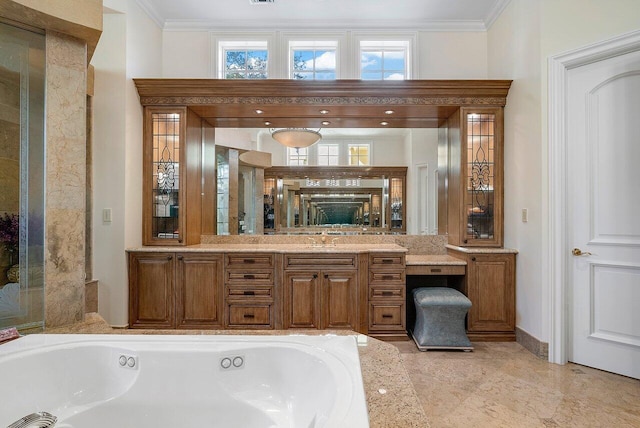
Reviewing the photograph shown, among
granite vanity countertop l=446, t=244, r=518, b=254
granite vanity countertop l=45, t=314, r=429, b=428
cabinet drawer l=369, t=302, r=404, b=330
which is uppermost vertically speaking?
granite vanity countertop l=446, t=244, r=518, b=254

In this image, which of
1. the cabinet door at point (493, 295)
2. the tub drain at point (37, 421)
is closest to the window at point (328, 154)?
the cabinet door at point (493, 295)

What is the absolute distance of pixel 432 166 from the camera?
342 centimetres

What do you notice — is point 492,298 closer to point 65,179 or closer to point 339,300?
point 339,300

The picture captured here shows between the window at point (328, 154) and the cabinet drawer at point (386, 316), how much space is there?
1658mm

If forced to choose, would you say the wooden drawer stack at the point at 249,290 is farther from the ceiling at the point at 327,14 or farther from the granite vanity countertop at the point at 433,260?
the ceiling at the point at 327,14

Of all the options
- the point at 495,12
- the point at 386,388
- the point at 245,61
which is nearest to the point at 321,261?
the point at 386,388

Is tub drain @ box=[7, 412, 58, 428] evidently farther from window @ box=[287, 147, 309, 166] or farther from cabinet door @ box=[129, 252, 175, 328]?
window @ box=[287, 147, 309, 166]

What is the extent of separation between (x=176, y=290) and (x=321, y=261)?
4.61 feet

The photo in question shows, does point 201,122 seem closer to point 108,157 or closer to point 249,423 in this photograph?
point 108,157

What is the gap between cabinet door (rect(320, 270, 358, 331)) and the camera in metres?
2.78

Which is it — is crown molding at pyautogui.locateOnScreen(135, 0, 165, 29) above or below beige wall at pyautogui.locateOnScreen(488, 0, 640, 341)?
above

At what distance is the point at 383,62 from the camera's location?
3338 mm

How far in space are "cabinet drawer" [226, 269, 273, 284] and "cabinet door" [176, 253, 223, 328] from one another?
11cm

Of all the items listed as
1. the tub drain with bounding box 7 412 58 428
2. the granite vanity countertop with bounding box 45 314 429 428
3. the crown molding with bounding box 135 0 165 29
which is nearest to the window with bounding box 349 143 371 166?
the granite vanity countertop with bounding box 45 314 429 428
